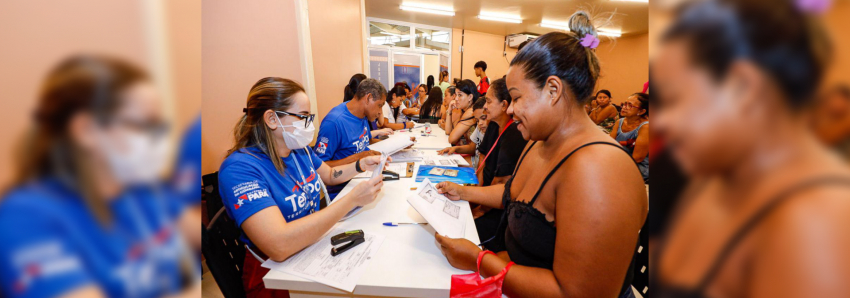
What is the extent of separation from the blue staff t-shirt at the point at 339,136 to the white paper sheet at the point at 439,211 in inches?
42.2

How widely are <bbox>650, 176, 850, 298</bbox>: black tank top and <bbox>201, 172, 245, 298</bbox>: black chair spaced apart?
1174mm

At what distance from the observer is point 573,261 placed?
832mm

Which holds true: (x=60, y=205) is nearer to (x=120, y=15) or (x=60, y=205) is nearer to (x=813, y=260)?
(x=120, y=15)

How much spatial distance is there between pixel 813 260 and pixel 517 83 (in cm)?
103

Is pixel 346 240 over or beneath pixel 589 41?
beneath

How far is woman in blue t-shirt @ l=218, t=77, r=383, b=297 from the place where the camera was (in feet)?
3.80

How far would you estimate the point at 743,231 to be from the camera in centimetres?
15

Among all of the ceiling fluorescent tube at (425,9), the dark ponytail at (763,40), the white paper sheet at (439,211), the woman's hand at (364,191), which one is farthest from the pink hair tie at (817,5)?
the ceiling fluorescent tube at (425,9)

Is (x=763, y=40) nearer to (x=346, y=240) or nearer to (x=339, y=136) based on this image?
(x=346, y=240)

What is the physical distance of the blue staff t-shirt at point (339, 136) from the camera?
2.55 m

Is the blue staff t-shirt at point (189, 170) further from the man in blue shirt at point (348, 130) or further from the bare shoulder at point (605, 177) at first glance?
the man in blue shirt at point (348, 130)

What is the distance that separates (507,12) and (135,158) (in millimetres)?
7948

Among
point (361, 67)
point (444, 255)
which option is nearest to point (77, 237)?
point (444, 255)

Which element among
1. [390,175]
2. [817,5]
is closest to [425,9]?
[390,175]
